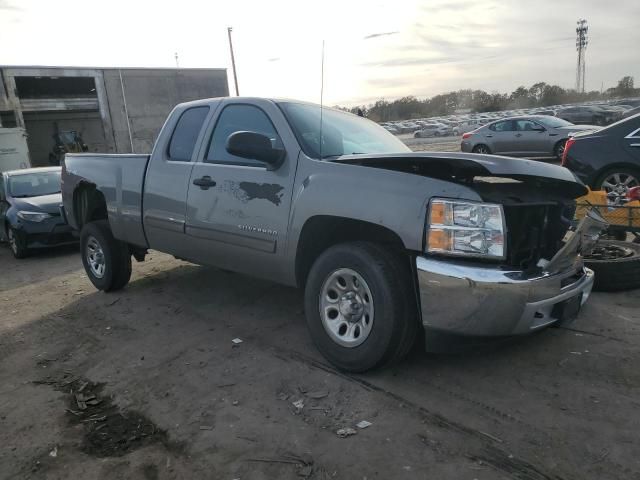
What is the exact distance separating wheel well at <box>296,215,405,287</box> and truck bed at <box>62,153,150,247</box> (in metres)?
2.18

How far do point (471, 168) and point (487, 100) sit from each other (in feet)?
301

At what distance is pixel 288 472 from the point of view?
2.60m

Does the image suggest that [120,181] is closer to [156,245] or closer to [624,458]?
[156,245]

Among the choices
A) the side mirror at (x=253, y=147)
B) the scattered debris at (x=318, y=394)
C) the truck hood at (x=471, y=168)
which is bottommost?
the scattered debris at (x=318, y=394)

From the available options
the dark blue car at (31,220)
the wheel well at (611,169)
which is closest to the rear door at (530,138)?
the wheel well at (611,169)

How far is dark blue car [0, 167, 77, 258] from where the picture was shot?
28.9ft

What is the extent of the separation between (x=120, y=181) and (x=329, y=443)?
3.79 metres

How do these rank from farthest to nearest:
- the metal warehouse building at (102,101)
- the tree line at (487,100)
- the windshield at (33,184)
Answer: the tree line at (487,100)
the metal warehouse building at (102,101)
the windshield at (33,184)

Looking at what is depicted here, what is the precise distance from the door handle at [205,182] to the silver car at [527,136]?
1460 centimetres

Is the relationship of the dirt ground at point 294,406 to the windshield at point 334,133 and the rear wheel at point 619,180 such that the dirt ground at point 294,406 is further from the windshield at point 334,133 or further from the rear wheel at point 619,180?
the rear wheel at point 619,180

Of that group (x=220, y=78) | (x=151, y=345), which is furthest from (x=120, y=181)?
(x=220, y=78)

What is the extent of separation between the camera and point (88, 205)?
247 inches

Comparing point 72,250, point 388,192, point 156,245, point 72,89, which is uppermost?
point 72,89

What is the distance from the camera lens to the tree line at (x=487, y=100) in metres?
80.1
